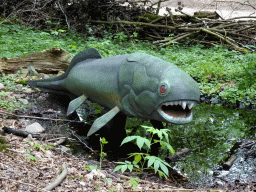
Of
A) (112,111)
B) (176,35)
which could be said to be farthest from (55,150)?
(176,35)

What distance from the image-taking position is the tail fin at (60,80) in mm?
5289

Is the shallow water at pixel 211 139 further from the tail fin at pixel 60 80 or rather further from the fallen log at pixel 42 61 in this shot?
the fallen log at pixel 42 61

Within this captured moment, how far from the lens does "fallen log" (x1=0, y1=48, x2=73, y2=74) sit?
21.1ft

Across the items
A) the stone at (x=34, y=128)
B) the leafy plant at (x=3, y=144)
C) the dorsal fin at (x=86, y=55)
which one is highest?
the dorsal fin at (x=86, y=55)

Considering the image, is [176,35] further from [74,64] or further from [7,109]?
[7,109]

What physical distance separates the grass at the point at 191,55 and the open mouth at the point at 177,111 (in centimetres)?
297

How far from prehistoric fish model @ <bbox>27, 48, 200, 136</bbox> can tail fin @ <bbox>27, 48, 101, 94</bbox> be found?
2 cm

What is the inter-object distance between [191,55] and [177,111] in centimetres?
486

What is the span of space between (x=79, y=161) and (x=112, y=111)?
990 millimetres

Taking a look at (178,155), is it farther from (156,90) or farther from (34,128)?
(34,128)

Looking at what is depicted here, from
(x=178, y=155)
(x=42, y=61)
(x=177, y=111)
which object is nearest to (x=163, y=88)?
(x=177, y=111)

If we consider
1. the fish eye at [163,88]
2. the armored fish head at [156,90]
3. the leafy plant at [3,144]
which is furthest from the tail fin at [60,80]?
the leafy plant at [3,144]

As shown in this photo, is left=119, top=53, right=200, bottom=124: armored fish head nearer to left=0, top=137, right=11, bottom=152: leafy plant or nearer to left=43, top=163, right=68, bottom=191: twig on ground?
left=43, top=163, right=68, bottom=191: twig on ground

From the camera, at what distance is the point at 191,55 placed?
27.6 ft
